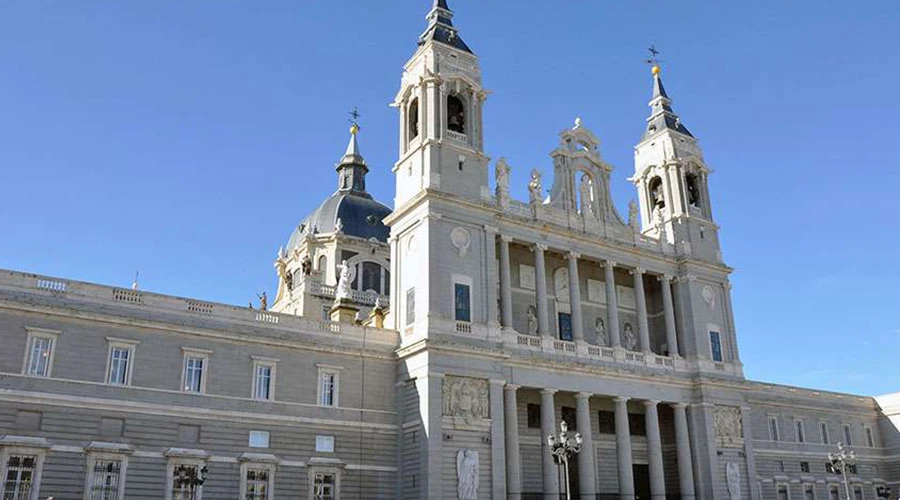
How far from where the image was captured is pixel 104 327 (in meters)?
34.5

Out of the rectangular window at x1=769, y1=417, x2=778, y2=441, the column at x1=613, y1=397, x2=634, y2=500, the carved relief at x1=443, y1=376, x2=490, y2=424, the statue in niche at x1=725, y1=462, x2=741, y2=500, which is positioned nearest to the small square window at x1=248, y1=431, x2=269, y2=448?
the carved relief at x1=443, y1=376, x2=490, y2=424

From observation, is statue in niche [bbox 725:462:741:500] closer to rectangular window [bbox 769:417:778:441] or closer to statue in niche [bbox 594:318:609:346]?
rectangular window [bbox 769:417:778:441]

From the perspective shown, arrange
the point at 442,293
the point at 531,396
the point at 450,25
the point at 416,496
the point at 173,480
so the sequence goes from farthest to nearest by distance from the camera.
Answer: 1. the point at 450,25
2. the point at 531,396
3. the point at 442,293
4. the point at 416,496
5. the point at 173,480

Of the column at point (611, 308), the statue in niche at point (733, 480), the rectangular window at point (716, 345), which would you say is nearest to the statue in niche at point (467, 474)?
the column at point (611, 308)

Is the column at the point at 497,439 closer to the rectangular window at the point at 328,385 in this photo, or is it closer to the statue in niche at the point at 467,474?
the statue in niche at the point at 467,474

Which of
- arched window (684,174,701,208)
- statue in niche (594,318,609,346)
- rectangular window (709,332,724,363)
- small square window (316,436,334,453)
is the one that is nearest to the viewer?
small square window (316,436,334,453)

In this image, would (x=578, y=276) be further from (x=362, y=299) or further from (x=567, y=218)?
(x=362, y=299)

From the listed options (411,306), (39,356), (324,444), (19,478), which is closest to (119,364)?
(39,356)

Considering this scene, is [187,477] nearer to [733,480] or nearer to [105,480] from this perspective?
[105,480]

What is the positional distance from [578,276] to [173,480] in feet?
83.7

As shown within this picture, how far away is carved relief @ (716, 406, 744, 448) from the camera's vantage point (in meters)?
48.7

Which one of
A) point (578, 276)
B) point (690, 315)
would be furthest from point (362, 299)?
point (690, 315)

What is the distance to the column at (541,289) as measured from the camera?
148 ft

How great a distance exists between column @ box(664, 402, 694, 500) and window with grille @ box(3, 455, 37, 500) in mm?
33213
